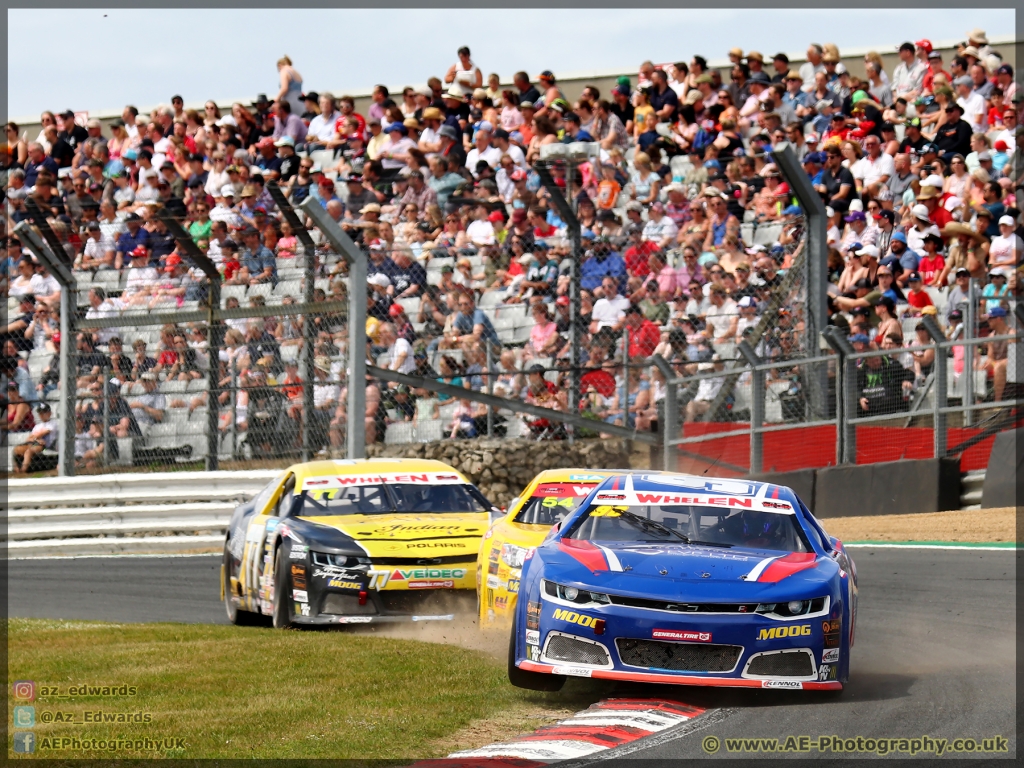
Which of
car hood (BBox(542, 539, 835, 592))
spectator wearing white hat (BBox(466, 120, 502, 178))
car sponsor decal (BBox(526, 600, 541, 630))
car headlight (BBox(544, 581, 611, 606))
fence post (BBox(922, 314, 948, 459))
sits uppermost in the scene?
spectator wearing white hat (BBox(466, 120, 502, 178))

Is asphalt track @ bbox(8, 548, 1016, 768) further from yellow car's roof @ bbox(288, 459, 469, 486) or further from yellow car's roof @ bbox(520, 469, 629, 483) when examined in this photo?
yellow car's roof @ bbox(520, 469, 629, 483)

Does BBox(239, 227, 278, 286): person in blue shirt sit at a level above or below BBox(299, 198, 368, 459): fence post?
above

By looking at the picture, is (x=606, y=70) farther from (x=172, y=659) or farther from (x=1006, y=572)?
(x=172, y=659)

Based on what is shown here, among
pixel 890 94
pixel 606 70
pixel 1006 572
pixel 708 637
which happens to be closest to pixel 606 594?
pixel 708 637

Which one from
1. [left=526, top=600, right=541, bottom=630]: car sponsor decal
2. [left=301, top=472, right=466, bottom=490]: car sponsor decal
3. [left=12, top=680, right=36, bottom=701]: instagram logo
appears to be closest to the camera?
[left=526, top=600, right=541, bottom=630]: car sponsor decal

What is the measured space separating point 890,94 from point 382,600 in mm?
10636

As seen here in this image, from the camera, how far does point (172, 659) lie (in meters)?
9.01

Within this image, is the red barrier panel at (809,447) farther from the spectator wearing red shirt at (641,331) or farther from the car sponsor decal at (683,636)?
the car sponsor decal at (683,636)

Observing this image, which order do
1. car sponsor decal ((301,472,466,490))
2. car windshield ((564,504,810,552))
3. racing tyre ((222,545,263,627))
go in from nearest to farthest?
car windshield ((564,504,810,552)) < car sponsor decal ((301,472,466,490)) < racing tyre ((222,545,263,627))

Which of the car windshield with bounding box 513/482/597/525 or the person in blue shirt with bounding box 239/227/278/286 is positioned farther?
the person in blue shirt with bounding box 239/227/278/286

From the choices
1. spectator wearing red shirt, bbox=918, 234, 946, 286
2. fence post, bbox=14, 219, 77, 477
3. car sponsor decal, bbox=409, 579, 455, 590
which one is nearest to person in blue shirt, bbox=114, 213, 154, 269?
fence post, bbox=14, 219, 77, 477

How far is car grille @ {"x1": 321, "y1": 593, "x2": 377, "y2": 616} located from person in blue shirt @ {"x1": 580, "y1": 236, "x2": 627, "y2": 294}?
6.33 meters

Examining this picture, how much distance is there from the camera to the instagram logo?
7.79 metres

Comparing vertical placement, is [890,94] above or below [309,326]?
above
